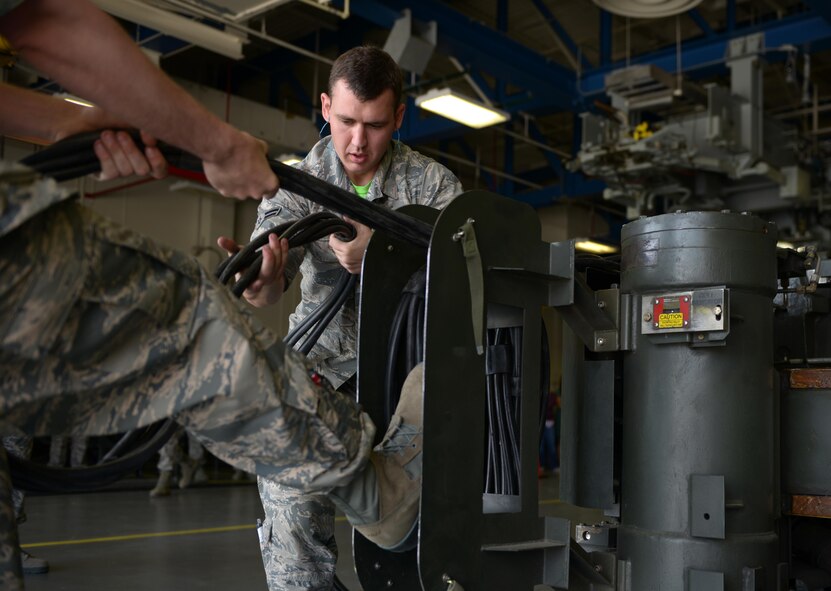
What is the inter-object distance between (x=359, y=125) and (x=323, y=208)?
0.93 feet

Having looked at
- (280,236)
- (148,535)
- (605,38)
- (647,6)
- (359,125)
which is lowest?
(148,535)

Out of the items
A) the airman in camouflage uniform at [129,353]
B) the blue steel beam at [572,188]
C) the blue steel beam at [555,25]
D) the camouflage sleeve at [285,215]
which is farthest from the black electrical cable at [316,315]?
the blue steel beam at [572,188]

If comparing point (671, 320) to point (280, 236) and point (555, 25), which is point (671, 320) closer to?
point (280, 236)

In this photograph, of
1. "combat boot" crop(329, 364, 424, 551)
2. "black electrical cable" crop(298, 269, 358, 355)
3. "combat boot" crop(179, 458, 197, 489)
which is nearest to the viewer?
"combat boot" crop(329, 364, 424, 551)

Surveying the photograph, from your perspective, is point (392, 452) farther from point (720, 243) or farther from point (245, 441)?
point (720, 243)

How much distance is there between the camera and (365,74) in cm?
242

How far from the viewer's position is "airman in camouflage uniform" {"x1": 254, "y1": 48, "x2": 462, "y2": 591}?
2.26 metres

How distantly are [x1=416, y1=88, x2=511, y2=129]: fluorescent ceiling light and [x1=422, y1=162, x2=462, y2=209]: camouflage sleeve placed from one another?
5.64 metres

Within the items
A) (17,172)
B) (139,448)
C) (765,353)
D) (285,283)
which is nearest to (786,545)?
(765,353)

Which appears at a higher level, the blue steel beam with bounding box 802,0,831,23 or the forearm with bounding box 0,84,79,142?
the blue steel beam with bounding box 802,0,831,23

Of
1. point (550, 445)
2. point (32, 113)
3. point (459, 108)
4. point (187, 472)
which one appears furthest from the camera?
point (550, 445)

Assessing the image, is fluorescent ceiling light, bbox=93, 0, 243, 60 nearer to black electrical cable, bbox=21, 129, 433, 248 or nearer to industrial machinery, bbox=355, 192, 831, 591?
industrial machinery, bbox=355, 192, 831, 591

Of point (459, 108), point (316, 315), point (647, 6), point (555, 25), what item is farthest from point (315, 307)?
point (555, 25)

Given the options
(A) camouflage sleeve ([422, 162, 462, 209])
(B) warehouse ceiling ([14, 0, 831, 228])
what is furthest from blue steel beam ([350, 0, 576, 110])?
(A) camouflage sleeve ([422, 162, 462, 209])
